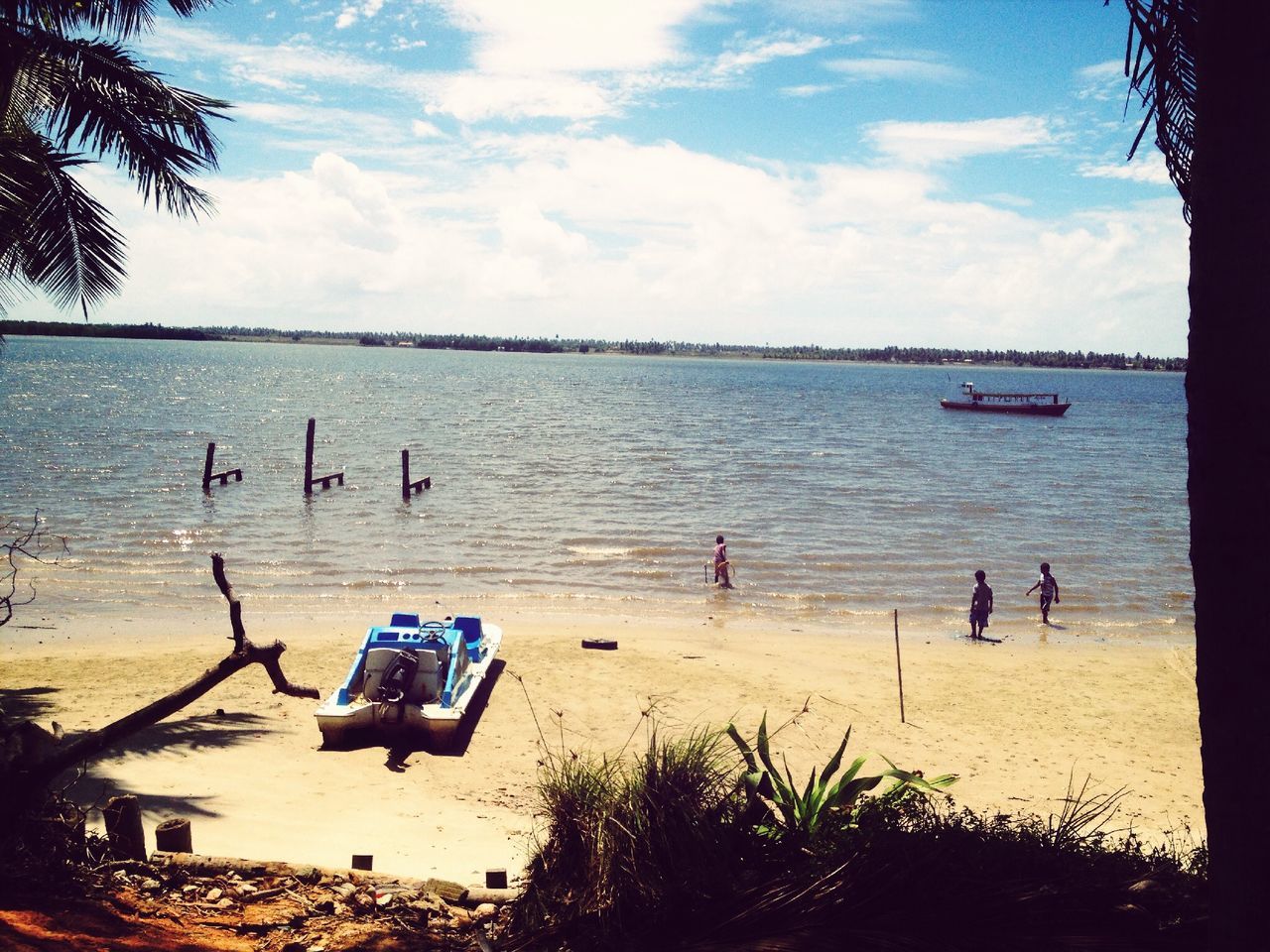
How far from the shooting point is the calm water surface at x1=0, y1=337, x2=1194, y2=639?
841 inches

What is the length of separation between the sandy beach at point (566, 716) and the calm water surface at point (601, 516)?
2363 millimetres

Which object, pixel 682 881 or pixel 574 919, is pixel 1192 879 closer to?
pixel 682 881

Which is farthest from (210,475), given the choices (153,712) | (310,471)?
(153,712)

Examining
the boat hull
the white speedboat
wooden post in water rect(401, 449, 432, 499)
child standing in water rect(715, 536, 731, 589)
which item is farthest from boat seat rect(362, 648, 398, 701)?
the boat hull

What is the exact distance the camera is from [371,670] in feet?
38.1

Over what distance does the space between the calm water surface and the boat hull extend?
20.1 meters

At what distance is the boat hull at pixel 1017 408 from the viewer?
86.9 m

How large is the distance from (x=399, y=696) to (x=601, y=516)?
19.4m

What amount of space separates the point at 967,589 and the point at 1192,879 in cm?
1880

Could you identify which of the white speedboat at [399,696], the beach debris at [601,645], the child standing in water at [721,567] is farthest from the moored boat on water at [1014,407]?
the white speedboat at [399,696]

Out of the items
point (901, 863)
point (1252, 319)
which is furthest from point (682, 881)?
point (1252, 319)

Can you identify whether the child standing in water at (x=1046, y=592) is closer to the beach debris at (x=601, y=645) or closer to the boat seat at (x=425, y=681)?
the beach debris at (x=601, y=645)

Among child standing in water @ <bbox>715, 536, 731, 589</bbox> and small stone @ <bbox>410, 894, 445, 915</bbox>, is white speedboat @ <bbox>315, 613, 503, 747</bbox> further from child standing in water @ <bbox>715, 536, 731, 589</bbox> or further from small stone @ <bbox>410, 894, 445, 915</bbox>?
child standing in water @ <bbox>715, 536, 731, 589</bbox>

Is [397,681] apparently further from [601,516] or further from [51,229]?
[601,516]
